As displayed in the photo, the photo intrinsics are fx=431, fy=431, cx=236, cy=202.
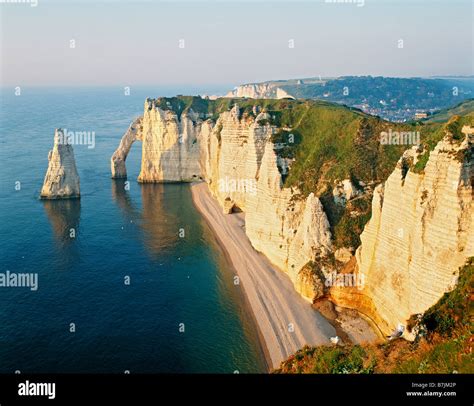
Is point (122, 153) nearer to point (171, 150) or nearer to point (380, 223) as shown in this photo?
point (171, 150)

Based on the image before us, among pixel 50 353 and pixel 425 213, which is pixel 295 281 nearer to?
pixel 425 213

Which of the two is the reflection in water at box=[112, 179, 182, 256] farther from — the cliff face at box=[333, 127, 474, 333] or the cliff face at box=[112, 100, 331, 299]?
the cliff face at box=[333, 127, 474, 333]

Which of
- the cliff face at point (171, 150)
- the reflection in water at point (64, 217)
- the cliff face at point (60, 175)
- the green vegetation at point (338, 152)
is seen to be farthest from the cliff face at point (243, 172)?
the reflection in water at point (64, 217)

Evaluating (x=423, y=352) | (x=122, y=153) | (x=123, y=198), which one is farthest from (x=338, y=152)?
(x=122, y=153)

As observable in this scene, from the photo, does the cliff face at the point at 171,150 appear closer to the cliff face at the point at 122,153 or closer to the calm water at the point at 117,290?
the cliff face at the point at 122,153

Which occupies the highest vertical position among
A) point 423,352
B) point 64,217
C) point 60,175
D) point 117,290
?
point 60,175
